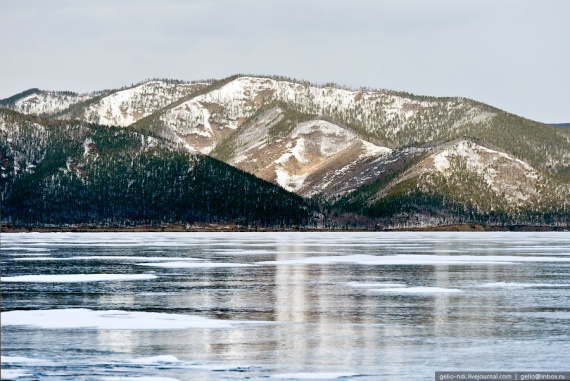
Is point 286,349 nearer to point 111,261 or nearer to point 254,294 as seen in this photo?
point 254,294

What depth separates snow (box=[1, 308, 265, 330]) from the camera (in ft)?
153

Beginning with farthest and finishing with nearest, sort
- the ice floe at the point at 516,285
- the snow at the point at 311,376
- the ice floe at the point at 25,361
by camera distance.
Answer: the ice floe at the point at 516,285 < the ice floe at the point at 25,361 < the snow at the point at 311,376

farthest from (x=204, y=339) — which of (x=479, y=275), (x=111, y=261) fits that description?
(x=111, y=261)

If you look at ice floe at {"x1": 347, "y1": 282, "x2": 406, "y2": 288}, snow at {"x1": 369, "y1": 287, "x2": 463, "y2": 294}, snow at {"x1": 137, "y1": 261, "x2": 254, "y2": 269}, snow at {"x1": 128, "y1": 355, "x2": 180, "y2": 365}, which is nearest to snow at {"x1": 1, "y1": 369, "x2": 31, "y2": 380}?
snow at {"x1": 128, "y1": 355, "x2": 180, "y2": 365}

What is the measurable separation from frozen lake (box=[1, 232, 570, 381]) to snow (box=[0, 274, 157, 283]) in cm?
15

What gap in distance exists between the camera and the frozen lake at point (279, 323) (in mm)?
36375

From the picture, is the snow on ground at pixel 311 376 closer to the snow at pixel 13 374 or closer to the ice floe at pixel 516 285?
the snow at pixel 13 374

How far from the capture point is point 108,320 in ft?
160

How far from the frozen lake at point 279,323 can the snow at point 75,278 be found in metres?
0.15

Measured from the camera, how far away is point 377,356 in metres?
38.4

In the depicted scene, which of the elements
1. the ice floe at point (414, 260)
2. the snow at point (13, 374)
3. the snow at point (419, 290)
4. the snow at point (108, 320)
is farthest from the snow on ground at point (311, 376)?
the ice floe at point (414, 260)

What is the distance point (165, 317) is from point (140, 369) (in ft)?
46.4

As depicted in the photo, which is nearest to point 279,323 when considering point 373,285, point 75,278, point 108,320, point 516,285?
point 108,320

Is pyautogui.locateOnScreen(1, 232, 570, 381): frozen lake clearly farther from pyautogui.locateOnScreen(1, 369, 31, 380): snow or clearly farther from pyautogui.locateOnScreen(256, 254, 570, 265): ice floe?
pyautogui.locateOnScreen(256, 254, 570, 265): ice floe
